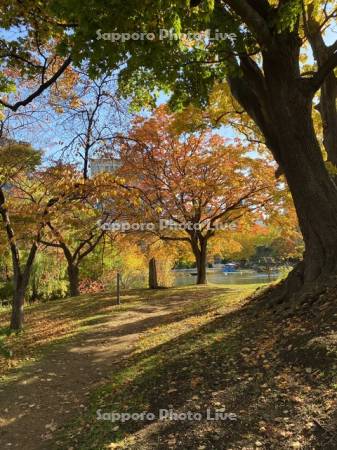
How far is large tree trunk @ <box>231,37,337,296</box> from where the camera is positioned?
6.58 m

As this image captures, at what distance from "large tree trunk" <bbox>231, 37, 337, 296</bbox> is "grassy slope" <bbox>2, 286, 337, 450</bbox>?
4.25 ft

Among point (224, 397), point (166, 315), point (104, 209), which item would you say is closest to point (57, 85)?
point (104, 209)

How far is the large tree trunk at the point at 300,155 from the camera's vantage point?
21.6 feet

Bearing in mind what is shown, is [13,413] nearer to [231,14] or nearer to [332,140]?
[231,14]

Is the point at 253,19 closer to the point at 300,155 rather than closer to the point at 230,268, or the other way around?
the point at 300,155

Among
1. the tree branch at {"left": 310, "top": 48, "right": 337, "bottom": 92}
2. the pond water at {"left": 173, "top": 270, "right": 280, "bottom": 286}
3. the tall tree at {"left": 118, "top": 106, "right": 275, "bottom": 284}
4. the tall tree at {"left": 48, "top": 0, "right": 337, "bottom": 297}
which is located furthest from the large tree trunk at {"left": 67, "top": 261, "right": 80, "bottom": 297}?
the tree branch at {"left": 310, "top": 48, "right": 337, "bottom": 92}

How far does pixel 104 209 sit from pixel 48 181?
4294 millimetres

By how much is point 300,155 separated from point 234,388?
4219 mm

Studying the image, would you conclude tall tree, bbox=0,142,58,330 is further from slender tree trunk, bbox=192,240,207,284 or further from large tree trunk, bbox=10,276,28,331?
slender tree trunk, bbox=192,240,207,284

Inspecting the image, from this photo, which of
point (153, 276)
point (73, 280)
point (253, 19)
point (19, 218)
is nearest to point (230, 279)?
point (153, 276)

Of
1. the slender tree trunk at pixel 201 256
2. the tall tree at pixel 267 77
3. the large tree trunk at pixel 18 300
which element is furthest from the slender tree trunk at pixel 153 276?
the tall tree at pixel 267 77

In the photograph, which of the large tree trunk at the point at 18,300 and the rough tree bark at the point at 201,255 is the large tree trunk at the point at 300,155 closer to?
the large tree trunk at the point at 18,300

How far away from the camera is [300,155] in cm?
681

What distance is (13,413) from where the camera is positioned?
16.5 feet
